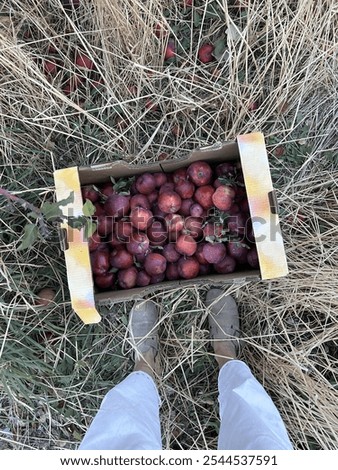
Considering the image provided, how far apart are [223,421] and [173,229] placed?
679 mm

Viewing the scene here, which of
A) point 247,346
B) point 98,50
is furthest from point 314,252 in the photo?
point 98,50

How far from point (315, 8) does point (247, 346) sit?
1415 millimetres

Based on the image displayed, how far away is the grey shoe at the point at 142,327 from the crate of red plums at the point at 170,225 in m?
0.20

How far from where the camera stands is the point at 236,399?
4.86ft

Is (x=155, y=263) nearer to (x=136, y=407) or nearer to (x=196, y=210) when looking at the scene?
(x=196, y=210)

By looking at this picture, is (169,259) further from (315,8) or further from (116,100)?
(315,8)

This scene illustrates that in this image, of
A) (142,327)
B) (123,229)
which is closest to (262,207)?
(123,229)

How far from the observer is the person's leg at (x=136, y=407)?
133 cm

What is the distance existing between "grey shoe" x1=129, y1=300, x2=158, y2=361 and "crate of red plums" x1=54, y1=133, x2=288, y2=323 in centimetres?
20

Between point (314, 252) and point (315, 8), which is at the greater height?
point (315, 8)

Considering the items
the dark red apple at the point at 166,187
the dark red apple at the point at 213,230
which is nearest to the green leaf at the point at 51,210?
the dark red apple at the point at 166,187

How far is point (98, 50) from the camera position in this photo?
200 centimetres

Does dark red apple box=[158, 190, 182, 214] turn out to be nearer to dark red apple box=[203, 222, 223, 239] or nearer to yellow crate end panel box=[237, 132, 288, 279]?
dark red apple box=[203, 222, 223, 239]

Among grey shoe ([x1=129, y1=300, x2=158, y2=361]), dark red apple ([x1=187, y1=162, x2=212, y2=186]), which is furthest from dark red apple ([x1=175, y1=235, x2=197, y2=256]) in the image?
grey shoe ([x1=129, y1=300, x2=158, y2=361])
